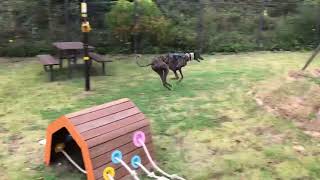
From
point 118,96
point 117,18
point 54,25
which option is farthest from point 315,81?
point 54,25

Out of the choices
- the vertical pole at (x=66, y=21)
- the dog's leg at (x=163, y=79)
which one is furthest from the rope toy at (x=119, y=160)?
the vertical pole at (x=66, y=21)

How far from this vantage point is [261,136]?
5.11 m

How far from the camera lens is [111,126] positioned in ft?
13.4

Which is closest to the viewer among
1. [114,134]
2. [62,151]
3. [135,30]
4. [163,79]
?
[114,134]

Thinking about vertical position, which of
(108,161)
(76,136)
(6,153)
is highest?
(76,136)

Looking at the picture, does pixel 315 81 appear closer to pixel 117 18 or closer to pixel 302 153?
pixel 302 153

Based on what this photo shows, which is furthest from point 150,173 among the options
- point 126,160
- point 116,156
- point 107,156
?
point 107,156

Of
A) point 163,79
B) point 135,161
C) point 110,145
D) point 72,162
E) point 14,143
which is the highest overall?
point 110,145

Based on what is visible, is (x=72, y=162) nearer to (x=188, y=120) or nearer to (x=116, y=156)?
(x=116, y=156)

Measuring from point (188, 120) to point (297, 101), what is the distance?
1591 mm

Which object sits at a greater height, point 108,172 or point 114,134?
point 114,134

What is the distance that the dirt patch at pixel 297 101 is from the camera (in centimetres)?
548

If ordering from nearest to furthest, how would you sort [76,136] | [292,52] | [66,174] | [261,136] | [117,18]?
[76,136] → [66,174] → [261,136] → [117,18] → [292,52]

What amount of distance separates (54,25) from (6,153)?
22.2ft
